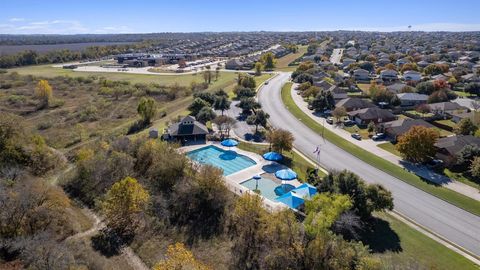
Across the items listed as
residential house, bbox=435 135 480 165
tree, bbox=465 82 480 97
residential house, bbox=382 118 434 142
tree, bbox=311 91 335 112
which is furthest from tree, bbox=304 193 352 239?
tree, bbox=465 82 480 97

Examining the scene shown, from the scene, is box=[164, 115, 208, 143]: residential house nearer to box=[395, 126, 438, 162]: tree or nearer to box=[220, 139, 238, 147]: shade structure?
box=[220, 139, 238, 147]: shade structure

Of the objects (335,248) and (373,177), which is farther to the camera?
(373,177)

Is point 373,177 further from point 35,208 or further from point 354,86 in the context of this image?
point 354,86

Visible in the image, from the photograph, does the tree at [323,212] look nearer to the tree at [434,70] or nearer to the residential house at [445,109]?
the residential house at [445,109]

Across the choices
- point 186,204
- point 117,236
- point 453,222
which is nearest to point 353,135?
point 453,222

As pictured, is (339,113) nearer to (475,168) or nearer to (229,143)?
(229,143)

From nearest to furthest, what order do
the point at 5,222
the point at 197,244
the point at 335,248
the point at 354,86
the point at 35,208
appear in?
the point at 335,248
the point at 5,222
the point at 35,208
the point at 197,244
the point at 354,86

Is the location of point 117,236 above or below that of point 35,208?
below
